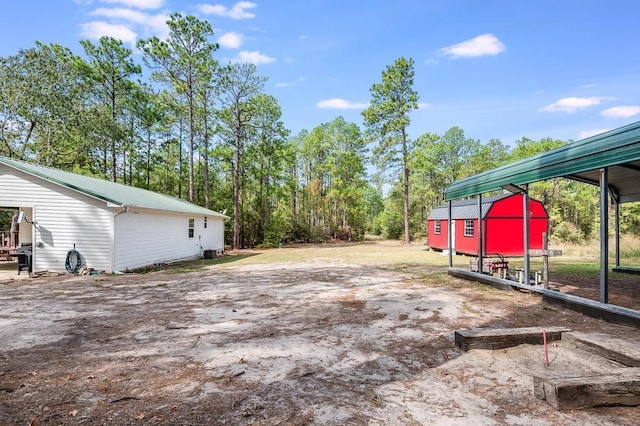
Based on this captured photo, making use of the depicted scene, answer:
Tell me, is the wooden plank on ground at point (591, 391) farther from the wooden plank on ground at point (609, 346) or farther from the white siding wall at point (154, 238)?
the white siding wall at point (154, 238)

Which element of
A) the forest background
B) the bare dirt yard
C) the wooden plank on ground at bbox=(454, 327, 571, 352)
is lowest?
the bare dirt yard

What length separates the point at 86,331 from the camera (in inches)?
191

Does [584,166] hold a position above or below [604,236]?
above

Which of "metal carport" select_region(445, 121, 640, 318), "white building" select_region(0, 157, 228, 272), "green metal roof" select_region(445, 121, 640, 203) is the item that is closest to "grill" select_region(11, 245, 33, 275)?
"white building" select_region(0, 157, 228, 272)

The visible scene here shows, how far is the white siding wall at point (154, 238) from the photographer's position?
11.5 metres

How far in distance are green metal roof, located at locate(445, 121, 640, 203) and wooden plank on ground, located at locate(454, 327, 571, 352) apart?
2.68 m

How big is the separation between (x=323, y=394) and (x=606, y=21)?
14461mm

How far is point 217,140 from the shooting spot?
2728 centimetres

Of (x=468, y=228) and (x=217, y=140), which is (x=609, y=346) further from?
(x=217, y=140)

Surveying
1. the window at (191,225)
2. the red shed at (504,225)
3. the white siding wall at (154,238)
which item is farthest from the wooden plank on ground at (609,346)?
the window at (191,225)

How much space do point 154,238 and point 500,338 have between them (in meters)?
13.1

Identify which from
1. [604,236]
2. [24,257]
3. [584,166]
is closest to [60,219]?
[24,257]

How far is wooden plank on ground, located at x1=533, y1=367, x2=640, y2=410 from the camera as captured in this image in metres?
2.64

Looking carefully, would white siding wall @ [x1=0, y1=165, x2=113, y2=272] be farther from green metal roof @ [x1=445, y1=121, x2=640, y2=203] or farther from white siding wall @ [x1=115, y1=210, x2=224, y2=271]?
green metal roof @ [x1=445, y1=121, x2=640, y2=203]
